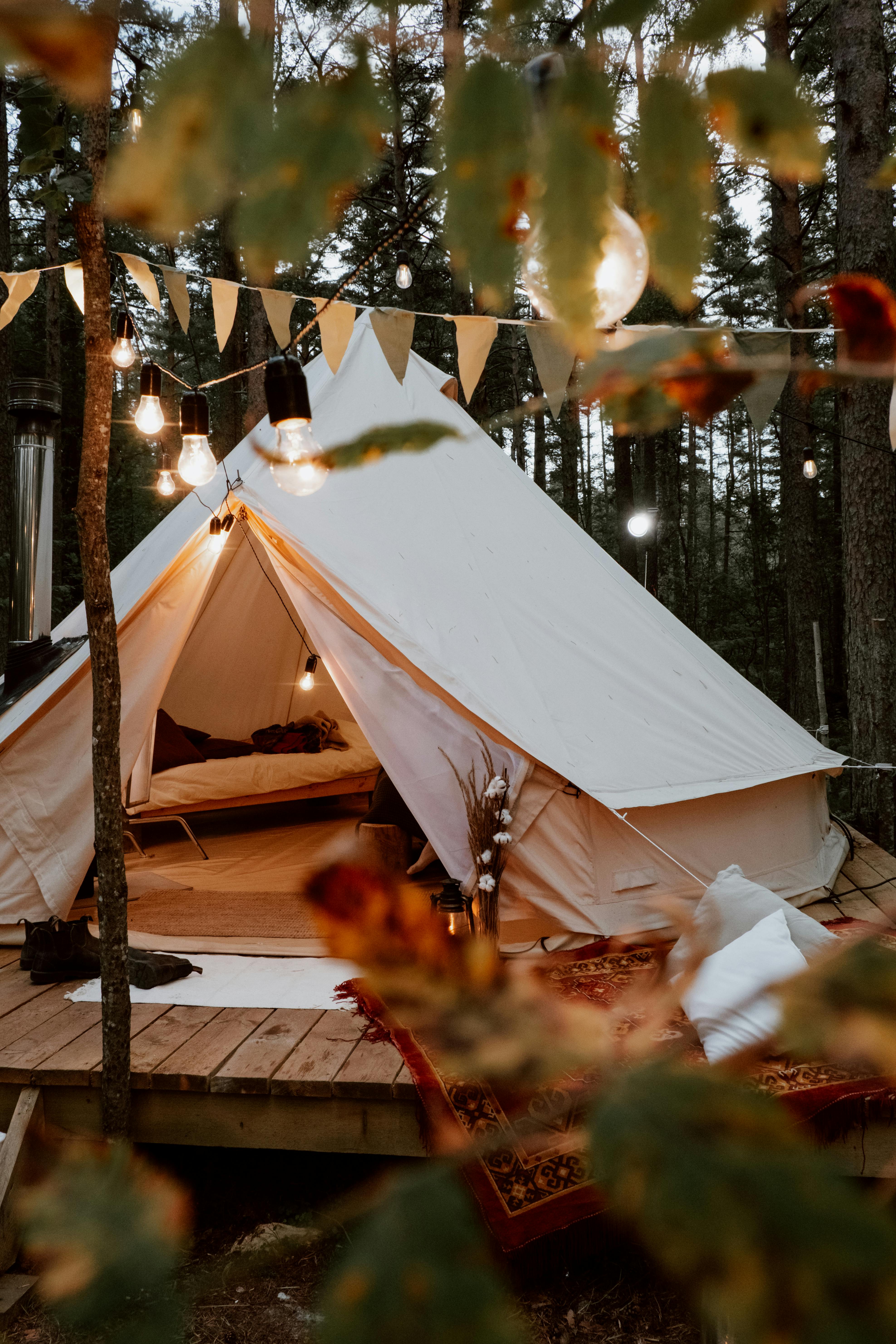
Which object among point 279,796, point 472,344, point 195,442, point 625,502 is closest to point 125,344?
point 195,442

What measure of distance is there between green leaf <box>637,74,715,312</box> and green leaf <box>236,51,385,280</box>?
0.39 feet

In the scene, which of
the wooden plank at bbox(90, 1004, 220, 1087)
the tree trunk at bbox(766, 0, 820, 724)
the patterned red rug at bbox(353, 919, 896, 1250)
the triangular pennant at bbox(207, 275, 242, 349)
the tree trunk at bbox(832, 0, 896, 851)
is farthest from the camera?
the tree trunk at bbox(766, 0, 820, 724)

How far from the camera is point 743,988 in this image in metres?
1.34

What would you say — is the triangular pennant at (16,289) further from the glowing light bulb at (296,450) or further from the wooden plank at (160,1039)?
the wooden plank at (160,1039)

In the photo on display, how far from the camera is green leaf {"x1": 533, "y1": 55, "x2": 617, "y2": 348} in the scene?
1.15ft

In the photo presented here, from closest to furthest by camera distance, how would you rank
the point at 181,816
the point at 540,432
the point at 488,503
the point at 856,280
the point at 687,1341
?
the point at 856,280 < the point at 687,1341 < the point at 488,503 < the point at 181,816 < the point at 540,432

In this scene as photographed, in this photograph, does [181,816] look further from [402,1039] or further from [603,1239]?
[603,1239]

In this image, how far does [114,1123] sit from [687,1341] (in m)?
1.40

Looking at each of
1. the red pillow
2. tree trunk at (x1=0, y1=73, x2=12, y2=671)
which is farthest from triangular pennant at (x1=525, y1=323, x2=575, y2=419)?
tree trunk at (x1=0, y1=73, x2=12, y2=671)

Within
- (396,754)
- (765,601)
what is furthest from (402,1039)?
(765,601)

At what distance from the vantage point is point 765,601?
14.4m

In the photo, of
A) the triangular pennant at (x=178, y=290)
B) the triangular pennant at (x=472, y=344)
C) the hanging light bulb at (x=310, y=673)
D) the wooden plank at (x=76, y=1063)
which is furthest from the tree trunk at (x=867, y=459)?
the wooden plank at (x=76, y=1063)

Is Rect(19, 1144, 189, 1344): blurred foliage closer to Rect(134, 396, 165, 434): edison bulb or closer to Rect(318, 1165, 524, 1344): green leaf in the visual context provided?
Rect(318, 1165, 524, 1344): green leaf

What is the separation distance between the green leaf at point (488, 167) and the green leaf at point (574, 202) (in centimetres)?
2
